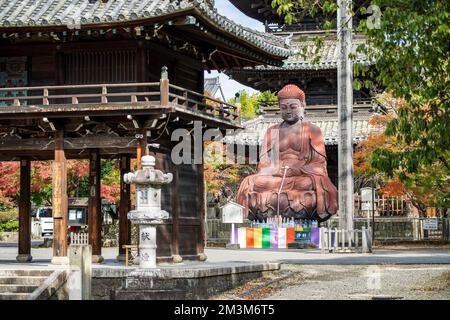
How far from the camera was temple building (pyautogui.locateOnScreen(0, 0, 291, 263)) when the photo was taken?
26.7 meters

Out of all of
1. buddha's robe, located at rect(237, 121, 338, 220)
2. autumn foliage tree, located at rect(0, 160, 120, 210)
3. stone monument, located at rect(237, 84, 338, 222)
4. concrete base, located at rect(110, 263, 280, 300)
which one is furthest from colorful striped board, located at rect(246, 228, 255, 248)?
concrete base, located at rect(110, 263, 280, 300)

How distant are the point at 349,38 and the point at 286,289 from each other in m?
18.4

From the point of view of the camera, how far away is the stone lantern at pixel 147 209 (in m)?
22.4

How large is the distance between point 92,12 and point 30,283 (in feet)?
29.0

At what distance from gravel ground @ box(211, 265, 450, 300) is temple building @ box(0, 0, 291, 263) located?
3.90 metres

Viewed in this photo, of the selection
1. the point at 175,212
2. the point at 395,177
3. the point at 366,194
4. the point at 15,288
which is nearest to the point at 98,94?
the point at 175,212

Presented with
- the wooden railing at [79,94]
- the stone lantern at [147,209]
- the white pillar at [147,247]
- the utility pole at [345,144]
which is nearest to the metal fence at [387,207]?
the utility pole at [345,144]

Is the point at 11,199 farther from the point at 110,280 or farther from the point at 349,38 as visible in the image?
the point at 110,280

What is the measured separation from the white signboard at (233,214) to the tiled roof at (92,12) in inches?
687

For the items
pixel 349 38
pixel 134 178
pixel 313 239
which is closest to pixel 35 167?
pixel 313 239

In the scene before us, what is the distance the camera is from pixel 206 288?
23.4 m

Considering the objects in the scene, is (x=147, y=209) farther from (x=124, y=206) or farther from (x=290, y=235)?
(x=290, y=235)

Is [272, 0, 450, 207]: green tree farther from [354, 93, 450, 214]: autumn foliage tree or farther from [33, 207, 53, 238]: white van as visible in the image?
[33, 207, 53, 238]: white van

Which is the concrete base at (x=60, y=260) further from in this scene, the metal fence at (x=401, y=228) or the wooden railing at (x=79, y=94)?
the metal fence at (x=401, y=228)
